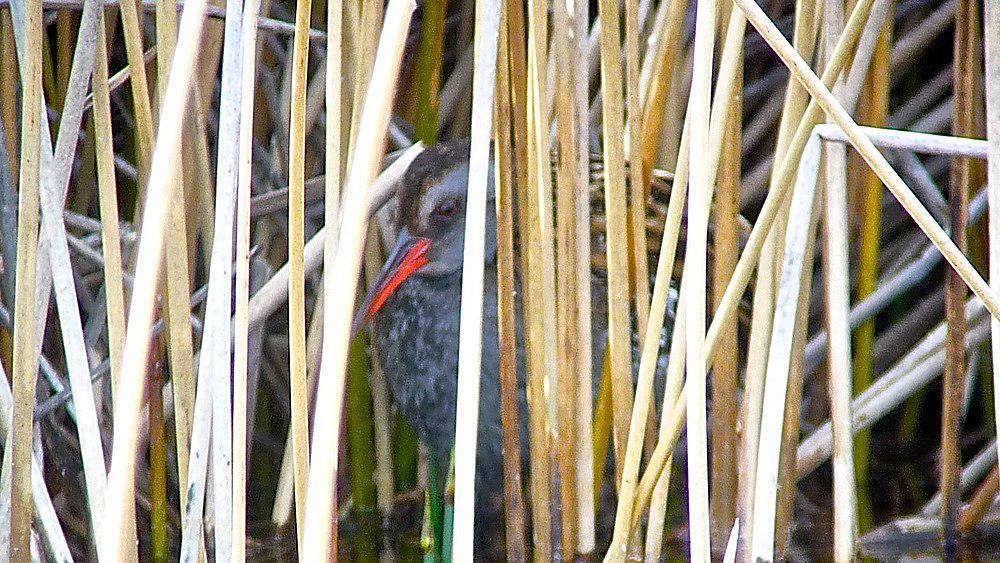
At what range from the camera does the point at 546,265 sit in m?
1.64

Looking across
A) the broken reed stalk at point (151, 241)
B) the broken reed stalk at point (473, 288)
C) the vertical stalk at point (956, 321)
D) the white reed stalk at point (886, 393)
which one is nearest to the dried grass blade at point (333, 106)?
the broken reed stalk at point (473, 288)

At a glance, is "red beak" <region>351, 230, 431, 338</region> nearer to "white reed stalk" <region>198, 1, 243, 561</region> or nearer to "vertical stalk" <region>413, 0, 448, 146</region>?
"vertical stalk" <region>413, 0, 448, 146</region>

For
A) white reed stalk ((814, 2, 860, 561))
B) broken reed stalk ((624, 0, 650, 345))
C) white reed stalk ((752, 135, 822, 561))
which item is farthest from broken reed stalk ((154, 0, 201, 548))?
white reed stalk ((814, 2, 860, 561))

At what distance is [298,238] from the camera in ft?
4.16

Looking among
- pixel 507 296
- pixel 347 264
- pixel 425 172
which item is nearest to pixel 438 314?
pixel 425 172

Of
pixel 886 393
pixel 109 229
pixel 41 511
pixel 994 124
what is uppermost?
pixel 994 124

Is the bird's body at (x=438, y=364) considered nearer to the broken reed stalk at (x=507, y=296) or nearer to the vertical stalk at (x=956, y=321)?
the broken reed stalk at (x=507, y=296)

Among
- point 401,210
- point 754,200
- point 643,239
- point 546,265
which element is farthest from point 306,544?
point 754,200

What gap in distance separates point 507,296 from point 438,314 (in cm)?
54

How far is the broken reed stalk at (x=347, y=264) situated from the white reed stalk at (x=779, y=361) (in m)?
0.56

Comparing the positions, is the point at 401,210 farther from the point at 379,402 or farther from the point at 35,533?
the point at 35,533

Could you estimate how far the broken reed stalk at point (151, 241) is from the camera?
1.03 meters

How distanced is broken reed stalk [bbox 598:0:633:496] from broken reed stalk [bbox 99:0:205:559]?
617 mm

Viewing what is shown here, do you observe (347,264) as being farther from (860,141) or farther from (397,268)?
(397,268)
